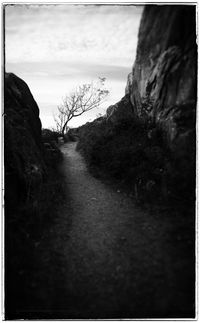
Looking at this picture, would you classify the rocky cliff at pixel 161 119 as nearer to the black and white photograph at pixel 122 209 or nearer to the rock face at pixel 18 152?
the black and white photograph at pixel 122 209

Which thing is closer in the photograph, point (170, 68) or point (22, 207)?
point (22, 207)

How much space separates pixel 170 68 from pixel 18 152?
681cm

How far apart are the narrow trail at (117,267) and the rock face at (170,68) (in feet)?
11.0

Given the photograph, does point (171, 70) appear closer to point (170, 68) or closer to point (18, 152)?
point (170, 68)

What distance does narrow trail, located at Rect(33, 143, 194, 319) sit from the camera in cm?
381

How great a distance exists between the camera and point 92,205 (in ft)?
24.5

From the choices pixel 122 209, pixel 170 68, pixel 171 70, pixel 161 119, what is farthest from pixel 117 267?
pixel 170 68

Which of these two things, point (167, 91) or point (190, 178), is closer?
point (190, 178)

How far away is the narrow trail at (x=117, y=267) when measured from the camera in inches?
150

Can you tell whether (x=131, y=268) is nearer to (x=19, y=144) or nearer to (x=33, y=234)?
(x=33, y=234)

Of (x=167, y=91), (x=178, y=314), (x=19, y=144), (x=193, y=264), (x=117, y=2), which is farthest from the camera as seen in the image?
(x=167, y=91)

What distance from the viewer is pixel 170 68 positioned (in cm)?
771

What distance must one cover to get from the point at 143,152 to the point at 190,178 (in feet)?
9.99

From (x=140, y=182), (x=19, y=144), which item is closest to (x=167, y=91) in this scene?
(x=140, y=182)
